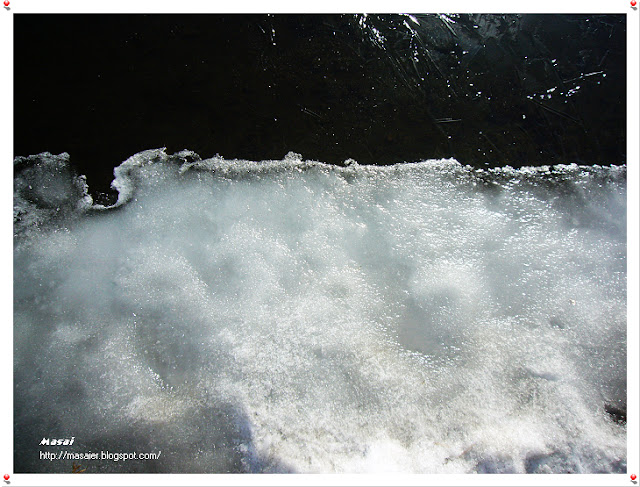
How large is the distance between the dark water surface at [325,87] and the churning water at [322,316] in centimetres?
11

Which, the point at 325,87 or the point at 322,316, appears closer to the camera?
the point at 322,316

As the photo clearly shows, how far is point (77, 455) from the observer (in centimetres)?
139

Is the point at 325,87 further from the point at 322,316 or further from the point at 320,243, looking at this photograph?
the point at 322,316

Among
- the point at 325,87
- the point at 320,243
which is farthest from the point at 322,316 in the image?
the point at 325,87

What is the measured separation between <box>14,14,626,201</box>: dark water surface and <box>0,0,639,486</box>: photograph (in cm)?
1

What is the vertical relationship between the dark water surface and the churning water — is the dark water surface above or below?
above

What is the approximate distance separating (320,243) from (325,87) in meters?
0.81

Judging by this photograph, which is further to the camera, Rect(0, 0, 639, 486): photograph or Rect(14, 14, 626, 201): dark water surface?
Rect(14, 14, 626, 201): dark water surface

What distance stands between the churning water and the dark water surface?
0.36ft

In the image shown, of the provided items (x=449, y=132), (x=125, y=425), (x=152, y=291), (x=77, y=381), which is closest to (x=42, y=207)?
(x=152, y=291)

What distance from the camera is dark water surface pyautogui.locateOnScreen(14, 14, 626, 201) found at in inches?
71.9

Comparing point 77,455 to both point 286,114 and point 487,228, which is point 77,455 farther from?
point 487,228

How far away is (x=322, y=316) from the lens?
61.5 inches

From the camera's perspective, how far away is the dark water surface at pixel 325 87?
71.9 inches
